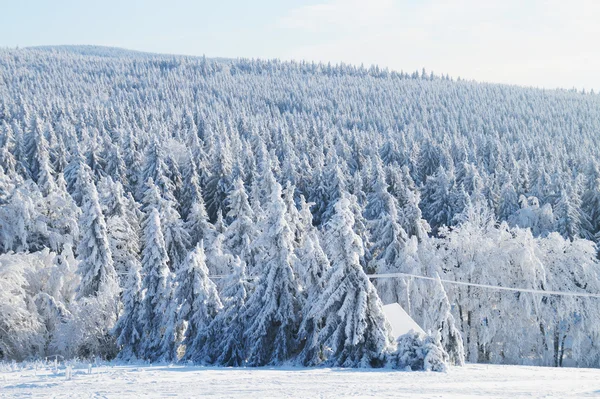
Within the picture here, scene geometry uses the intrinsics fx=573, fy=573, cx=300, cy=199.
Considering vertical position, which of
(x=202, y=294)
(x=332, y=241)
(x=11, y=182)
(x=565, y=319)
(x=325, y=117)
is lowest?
(x=565, y=319)

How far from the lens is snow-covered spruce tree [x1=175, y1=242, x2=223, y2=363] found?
2447cm

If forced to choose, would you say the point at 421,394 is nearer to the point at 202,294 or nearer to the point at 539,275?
the point at 202,294

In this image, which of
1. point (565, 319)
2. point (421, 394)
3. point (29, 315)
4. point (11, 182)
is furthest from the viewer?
point (11, 182)

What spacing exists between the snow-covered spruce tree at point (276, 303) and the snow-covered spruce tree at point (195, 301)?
245cm

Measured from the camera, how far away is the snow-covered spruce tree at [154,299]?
26.2 m

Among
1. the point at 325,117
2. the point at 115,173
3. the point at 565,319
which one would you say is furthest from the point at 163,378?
the point at 325,117

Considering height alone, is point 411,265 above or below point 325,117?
below

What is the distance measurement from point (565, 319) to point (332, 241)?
21.0 meters

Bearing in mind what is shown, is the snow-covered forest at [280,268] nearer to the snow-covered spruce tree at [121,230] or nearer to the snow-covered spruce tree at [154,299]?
the snow-covered spruce tree at [154,299]

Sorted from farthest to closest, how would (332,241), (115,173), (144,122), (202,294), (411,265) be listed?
(144,122) < (115,173) < (411,265) < (202,294) < (332,241)

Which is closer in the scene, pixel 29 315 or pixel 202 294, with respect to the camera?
pixel 202 294

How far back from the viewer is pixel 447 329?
2169 centimetres

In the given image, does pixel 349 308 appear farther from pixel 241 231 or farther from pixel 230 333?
pixel 241 231

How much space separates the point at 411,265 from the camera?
37.5 m
